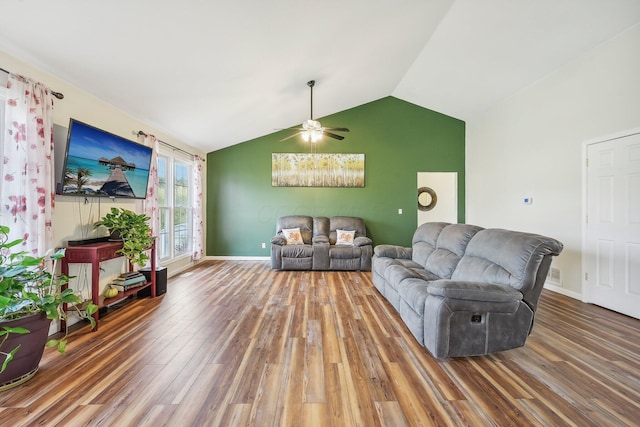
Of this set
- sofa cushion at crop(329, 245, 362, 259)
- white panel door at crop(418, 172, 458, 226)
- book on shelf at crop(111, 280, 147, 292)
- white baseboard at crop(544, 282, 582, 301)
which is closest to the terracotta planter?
book on shelf at crop(111, 280, 147, 292)

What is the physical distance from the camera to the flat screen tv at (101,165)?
2.46m

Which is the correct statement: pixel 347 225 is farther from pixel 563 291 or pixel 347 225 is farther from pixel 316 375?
pixel 316 375

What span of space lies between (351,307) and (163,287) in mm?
2640

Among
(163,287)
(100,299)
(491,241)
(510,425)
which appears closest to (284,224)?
(163,287)

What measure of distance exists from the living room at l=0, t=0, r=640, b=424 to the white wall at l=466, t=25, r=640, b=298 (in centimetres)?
1

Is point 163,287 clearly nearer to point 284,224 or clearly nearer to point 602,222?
point 284,224

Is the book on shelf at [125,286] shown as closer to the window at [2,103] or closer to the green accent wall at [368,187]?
the window at [2,103]

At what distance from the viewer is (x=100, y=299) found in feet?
8.87

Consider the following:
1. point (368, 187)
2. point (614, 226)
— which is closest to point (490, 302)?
point (614, 226)

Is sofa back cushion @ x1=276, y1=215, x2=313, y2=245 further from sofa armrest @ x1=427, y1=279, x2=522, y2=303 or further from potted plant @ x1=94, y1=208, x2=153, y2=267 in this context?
sofa armrest @ x1=427, y1=279, x2=522, y2=303

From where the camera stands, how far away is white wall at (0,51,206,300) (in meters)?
2.35

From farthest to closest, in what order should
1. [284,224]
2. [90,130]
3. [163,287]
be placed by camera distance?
[284,224] → [163,287] → [90,130]

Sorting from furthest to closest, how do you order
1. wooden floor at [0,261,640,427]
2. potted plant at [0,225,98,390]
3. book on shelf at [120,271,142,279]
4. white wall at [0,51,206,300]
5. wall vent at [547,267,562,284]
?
wall vent at [547,267,562,284] → book on shelf at [120,271,142,279] → white wall at [0,51,206,300] → potted plant at [0,225,98,390] → wooden floor at [0,261,640,427]

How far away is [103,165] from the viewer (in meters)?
2.80
